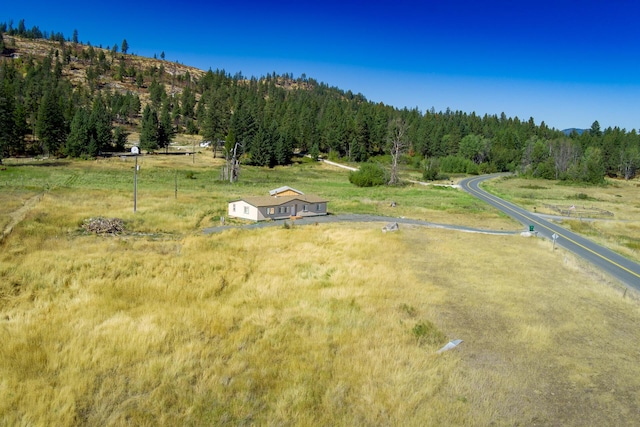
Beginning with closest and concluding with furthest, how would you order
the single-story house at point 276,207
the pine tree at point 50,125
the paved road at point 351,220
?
1. the paved road at point 351,220
2. the single-story house at point 276,207
3. the pine tree at point 50,125

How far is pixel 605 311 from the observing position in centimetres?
2014

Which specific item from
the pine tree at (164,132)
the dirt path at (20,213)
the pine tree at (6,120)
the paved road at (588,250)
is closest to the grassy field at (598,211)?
the paved road at (588,250)

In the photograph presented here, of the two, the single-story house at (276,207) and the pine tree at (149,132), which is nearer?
the single-story house at (276,207)

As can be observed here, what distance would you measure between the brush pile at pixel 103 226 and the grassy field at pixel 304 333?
197 cm

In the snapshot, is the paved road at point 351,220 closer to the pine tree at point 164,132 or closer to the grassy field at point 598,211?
the grassy field at point 598,211

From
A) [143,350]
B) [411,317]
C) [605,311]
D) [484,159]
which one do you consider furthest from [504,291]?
[484,159]

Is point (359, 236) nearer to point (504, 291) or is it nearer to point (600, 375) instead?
point (504, 291)

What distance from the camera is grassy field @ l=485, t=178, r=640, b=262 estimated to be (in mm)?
40625

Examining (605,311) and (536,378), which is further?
(605,311)

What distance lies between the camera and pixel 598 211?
6016 cm

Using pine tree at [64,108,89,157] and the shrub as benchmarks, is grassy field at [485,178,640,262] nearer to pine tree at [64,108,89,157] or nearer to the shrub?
the shrub

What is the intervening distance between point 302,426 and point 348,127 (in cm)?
12147

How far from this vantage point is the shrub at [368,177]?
284 feet

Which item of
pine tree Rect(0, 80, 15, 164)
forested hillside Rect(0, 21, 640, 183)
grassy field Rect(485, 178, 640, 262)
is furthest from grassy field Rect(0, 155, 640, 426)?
forested hillside Rect(0, 21, 640, 183)
